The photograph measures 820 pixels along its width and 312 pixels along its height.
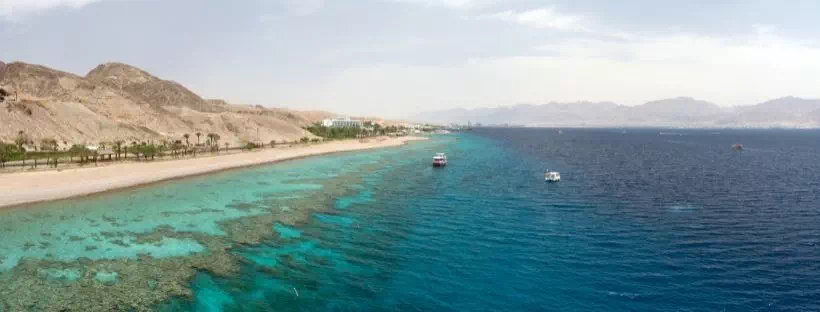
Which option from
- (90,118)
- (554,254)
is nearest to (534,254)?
(554,254)

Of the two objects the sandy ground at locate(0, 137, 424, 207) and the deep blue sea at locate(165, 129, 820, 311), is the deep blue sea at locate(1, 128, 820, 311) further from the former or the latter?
the sandy ground at locate(0, 137, 424, 207)

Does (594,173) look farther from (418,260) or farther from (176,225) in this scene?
(176,225)

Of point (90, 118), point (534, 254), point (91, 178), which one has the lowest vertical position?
point (534, 254)

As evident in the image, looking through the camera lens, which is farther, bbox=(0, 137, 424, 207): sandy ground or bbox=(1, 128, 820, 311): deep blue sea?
bbox=(0, 137, 424, 207): sandy ground

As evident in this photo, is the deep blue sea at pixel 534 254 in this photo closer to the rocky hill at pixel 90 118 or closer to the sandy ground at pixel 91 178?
the sandy ground at pixel 91 178

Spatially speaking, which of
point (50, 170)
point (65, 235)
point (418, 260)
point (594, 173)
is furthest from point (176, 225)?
point (594, 173)

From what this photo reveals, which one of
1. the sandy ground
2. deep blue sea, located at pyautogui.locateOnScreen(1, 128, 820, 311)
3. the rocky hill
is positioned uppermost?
the rocky hill

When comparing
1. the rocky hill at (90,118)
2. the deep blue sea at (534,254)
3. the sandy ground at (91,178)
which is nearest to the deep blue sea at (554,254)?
the deep blue sea at (534,254)

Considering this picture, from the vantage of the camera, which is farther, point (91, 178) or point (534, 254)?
point (91, 178)

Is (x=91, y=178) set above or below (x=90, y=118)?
below

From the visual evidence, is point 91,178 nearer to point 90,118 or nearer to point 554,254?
point 554,254

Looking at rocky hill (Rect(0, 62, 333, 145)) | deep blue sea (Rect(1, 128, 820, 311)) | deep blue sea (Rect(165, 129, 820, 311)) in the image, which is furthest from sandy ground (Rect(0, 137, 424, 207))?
rocky hill (Rect(0, 62, 333, 145))
